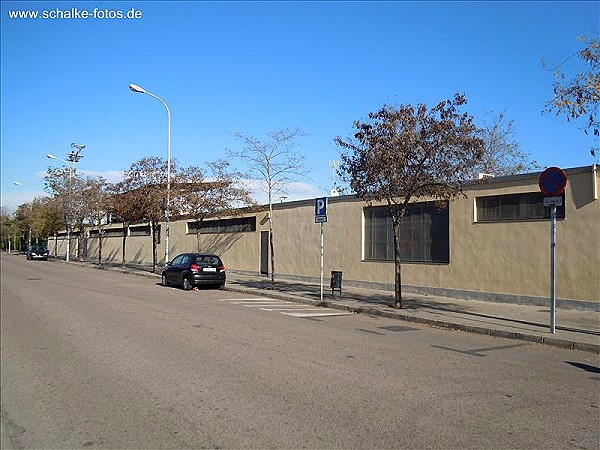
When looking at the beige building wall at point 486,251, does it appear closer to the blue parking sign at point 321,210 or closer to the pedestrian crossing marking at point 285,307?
the blue parking sign at point 321,210

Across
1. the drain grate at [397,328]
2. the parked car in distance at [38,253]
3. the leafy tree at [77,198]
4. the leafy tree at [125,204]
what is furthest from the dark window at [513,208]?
the parked car in distance at [38,253]

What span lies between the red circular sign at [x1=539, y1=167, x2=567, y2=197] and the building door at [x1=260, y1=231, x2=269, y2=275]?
58.1ft

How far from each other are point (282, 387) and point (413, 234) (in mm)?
13418

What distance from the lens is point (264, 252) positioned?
2770 cm

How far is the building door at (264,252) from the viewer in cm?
2747

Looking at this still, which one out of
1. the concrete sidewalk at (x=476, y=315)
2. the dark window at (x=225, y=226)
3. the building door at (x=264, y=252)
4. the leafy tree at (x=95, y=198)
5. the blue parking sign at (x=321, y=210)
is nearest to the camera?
the concrete sidewalk at (x=476, y=315)

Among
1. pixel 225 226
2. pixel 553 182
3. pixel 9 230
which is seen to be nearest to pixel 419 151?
pixel 553 182

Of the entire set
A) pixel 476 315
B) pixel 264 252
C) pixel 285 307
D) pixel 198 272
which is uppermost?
pixel 264 252

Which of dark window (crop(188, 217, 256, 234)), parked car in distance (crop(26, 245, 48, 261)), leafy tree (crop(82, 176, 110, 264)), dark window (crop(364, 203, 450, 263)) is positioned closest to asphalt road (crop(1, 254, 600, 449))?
dark window (crop(364, 203, 450, 263))

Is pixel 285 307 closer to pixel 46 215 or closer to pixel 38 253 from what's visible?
pixel 38 253

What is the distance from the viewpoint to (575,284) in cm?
1391

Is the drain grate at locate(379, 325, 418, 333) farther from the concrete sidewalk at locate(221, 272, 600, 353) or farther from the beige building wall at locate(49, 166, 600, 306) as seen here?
the beige building wall at locate(49, 166, 600, 306)

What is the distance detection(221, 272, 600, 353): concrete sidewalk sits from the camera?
10555mm

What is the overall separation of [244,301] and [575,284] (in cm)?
981
